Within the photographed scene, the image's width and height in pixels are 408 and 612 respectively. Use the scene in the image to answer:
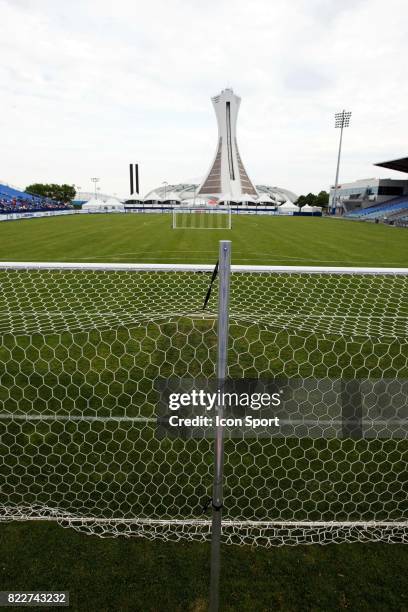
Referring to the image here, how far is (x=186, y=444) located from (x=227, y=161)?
9182 cm

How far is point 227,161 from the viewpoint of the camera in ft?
290

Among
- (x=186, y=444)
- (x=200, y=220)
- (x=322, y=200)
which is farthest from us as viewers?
(x=322, y=200)

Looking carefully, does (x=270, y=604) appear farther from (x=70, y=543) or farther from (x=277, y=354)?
(x=277, y=354)

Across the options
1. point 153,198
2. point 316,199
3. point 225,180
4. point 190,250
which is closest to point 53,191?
point 153,198

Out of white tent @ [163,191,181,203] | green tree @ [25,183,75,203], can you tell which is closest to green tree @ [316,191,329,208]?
white tent @ [163,191,181,203]

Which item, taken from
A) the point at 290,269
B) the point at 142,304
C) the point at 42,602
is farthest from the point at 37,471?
the point at 142,304

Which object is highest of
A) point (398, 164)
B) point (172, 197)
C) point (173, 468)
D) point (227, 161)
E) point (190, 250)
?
point (227, 161)

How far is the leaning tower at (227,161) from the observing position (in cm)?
8319

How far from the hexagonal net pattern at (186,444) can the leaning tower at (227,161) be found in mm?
88446

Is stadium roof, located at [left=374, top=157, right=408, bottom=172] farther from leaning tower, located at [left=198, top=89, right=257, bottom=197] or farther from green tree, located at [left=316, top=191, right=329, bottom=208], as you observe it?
green tree, located at [left=316, top=191, right=329, bottom=208]

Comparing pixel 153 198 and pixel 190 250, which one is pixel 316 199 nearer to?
pixel 153 198

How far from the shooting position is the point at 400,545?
2.38m

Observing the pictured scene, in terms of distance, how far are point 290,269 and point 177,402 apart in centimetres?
94

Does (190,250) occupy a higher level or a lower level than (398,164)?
lower
